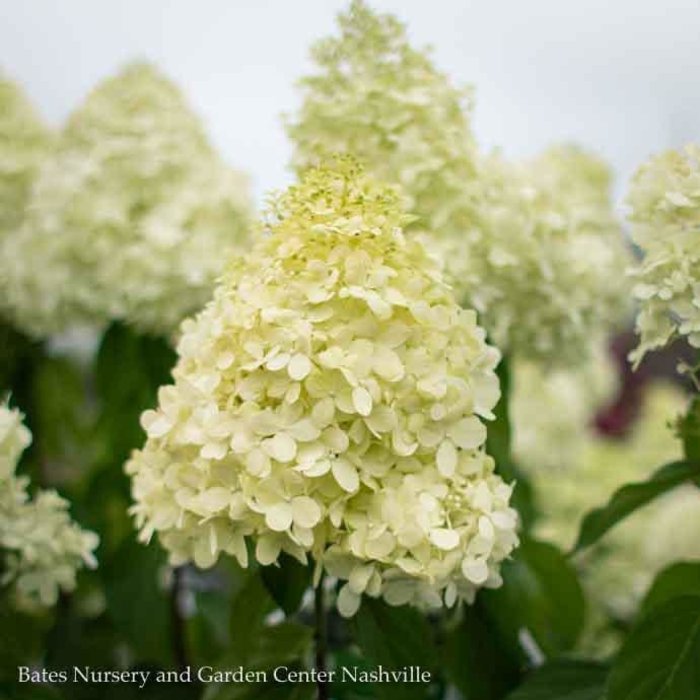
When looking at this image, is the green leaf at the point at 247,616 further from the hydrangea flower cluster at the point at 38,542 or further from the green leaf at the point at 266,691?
the hydrangea flower cluster at the point at 38,542

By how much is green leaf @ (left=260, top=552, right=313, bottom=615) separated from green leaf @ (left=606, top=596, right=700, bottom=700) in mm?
267

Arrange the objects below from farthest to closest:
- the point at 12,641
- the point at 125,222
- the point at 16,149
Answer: the point at 16,149, the point at 125,222, the point at 12,641

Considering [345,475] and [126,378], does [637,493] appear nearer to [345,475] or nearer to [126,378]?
[345,475]

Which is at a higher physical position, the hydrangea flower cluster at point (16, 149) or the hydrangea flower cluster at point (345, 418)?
the hydrangea flower cluster at point (16, 149)

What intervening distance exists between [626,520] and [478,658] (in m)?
1.56

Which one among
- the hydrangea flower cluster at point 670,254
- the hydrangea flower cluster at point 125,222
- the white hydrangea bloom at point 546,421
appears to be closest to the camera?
the hydrangea flower cluster at point 670,254

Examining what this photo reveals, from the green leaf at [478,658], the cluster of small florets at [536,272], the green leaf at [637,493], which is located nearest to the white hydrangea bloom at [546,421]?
the cluster of small florets at [536,272]

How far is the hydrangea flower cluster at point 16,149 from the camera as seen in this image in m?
1.64

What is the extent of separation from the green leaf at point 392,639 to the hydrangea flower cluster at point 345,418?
54 millimetres

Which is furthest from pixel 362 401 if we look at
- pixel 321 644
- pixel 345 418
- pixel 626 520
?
pixel 626 520

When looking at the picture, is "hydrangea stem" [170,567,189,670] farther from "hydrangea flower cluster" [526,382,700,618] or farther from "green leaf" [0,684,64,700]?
"hydrangea flower cluster" [526,382,700,618]

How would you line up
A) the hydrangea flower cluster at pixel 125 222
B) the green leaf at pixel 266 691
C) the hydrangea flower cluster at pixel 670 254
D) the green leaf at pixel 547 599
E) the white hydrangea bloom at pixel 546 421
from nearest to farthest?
the hydrangea flower cluster at pixel 670 254, the green leaf at pixel 266 691, the green leaf at pixel 547 599, the hydrangea flower cluster at pixel 125 222, the white hydrangea bloom at pixel 546 421

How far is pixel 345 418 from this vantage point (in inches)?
29.8

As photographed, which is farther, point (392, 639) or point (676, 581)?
point (676, 581)
